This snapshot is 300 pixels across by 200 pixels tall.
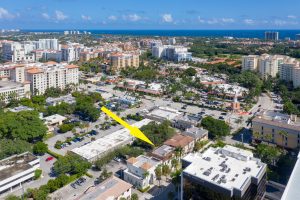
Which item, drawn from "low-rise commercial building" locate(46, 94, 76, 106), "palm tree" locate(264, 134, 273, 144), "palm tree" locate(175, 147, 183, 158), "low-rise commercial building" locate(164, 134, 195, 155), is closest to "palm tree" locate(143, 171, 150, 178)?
"palm tree" locate(175, 147, 183, 158)

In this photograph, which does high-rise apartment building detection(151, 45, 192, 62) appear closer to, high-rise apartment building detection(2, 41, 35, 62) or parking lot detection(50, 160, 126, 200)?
high-rise apartment building detection(2, 41, 35, 62)

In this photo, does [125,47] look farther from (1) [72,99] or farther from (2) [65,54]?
(1) [72,99]

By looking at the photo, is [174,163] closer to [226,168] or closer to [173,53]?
[226,168]

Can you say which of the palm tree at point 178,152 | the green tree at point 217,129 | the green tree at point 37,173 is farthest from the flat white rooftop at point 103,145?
the green tree at point 217,129

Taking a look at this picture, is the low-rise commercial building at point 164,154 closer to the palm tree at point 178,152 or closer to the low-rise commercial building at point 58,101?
the palm tree at point 178,152

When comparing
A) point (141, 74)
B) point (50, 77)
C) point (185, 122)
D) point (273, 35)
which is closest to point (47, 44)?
point (141, 74)

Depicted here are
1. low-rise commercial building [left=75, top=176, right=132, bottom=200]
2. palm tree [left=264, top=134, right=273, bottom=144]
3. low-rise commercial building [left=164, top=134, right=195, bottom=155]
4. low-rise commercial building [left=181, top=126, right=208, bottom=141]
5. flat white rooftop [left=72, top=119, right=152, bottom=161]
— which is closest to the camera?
low-rise commercial building [left=75, top=176, right=132, bottom=200]
